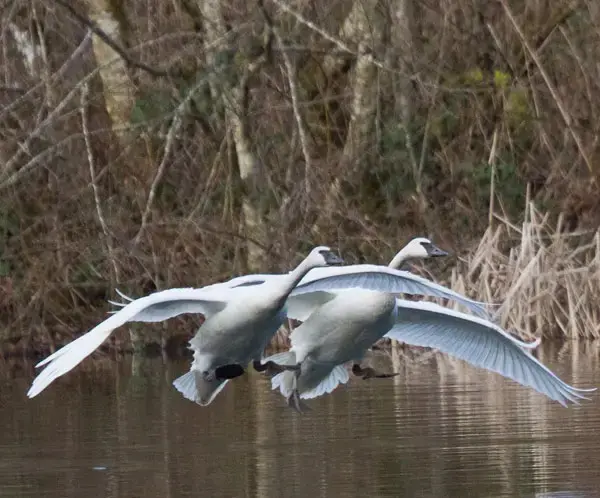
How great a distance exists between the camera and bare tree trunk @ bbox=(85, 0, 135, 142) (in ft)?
71.3

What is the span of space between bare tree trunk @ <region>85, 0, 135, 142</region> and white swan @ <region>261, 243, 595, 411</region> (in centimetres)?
976

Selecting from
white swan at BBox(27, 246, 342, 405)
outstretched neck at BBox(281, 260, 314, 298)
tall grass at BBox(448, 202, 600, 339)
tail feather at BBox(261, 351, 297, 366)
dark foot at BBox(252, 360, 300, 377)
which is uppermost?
tall grass at BBox(448, 202, 600, 339)

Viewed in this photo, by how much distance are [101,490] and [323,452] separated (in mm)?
1706

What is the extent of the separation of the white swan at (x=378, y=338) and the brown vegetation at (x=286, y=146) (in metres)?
5.93

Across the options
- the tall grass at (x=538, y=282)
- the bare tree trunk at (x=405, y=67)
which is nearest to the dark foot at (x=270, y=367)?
the tall grass at (x=538, y=282)

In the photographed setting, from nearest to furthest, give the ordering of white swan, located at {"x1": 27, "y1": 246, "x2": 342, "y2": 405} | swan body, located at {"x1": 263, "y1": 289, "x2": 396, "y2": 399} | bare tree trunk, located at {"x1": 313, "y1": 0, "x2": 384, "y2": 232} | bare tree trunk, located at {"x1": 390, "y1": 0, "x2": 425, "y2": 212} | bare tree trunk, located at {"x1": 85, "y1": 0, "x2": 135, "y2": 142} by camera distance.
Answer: white swan, located at {"x1": 27, "y1": 246, "x2": 342, "y2": 405} → swan body, located at {"x1": 263, "y1": 289, "x2": 396, "y2": 399} → bare tree trunk, located at {"x1": 313, "y1": 0, "x2": 384, "y2": 232} → bare tree trunk, located at {"x1": 390, "y1": 0, "x2": 425, "y2": 212} → bare tree trunk, located at {"x1": 85, "y1": 0, "x2": 135, "y2": 142}

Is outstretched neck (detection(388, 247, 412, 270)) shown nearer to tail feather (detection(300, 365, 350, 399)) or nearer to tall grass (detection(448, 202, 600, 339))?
tail feather (detection(300, 365, 350, 399))

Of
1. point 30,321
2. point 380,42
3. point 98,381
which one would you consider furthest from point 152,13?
point 98,381

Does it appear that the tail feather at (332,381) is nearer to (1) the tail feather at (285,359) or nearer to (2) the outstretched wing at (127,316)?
(1) the tail feather at (285,359)

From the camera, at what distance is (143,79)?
72.0ft

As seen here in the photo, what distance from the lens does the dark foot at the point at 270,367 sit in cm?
1166

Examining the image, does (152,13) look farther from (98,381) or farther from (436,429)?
(436,429)

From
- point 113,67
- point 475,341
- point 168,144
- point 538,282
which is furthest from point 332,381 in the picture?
point 113,67

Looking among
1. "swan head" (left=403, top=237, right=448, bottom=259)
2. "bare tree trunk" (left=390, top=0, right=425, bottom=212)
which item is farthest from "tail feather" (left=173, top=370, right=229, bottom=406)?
"bare tree trunk" (left=390, top=0, right=425, bottom=212)
